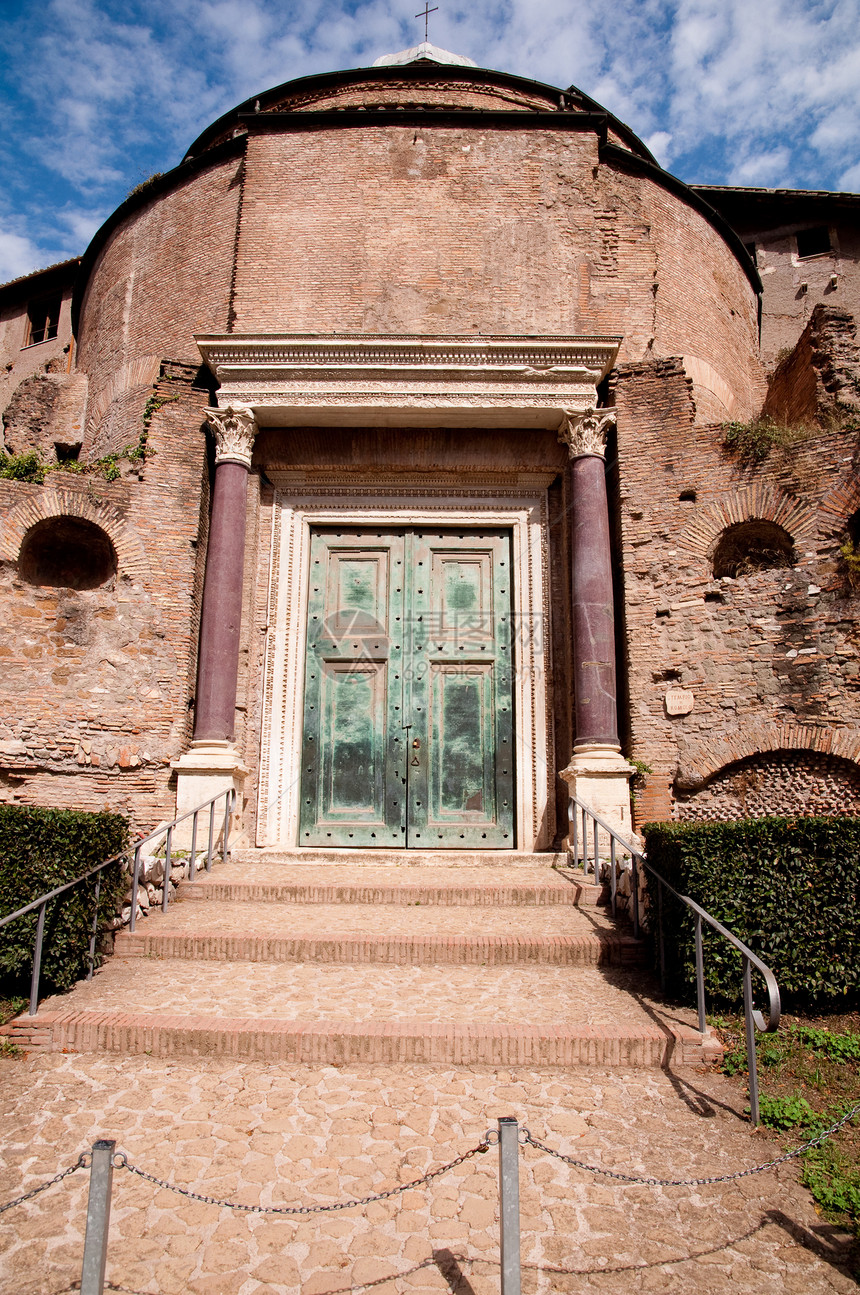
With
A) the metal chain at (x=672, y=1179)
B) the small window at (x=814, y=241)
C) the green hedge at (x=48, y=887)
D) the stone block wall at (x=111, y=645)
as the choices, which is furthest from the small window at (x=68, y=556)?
the small window at (x=814, y=241)

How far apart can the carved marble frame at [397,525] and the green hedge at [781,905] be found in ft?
13.8

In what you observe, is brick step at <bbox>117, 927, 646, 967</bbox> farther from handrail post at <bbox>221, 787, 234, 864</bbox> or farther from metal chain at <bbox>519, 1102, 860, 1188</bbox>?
handrail post at <bbox>221, 787, 234, 864</bbox>

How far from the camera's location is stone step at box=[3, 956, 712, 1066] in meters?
4.54

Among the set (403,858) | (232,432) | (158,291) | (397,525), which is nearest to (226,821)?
(403,858)

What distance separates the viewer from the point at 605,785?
8.63 metres

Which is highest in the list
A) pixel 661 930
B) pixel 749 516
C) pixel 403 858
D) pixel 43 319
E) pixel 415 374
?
pixel 43 319

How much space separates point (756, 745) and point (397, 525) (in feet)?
15.8

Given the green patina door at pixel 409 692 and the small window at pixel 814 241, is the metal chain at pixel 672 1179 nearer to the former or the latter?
the green patina door at pixel 409 692

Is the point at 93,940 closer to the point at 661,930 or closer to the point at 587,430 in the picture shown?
the point at 661,930

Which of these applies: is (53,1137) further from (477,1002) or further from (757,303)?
(757,303)

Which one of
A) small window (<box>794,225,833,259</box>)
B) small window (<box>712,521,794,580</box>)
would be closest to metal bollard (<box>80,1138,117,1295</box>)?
small window (<box>712,521,794,580</box>)

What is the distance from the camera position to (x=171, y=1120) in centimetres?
397

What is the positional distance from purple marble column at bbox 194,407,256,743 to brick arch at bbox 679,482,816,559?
5.02 m

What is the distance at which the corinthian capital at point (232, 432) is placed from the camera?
9742 mm
